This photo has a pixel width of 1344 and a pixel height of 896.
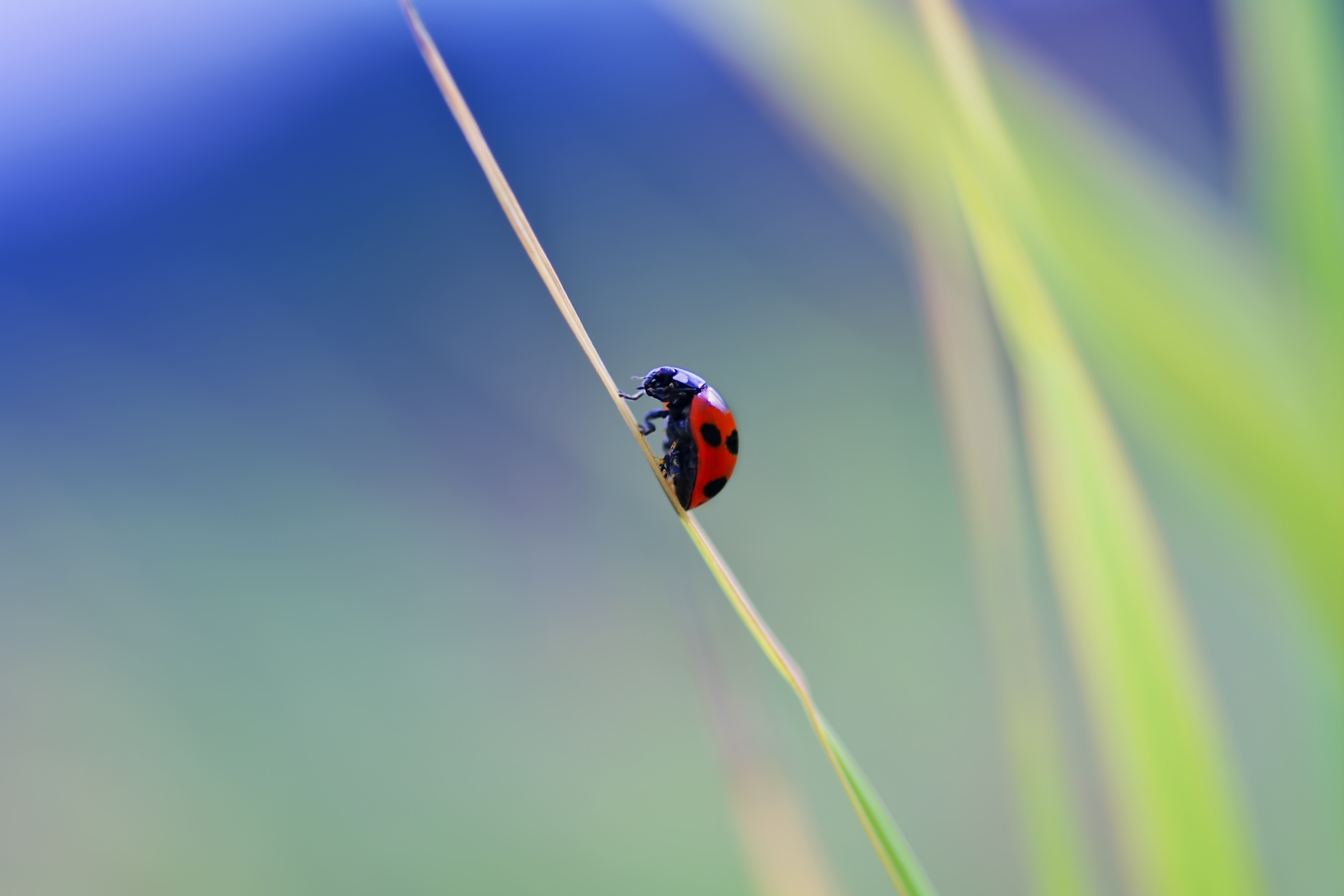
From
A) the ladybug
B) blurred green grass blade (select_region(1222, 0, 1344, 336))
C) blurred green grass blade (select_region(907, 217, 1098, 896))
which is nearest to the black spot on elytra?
the ladybug

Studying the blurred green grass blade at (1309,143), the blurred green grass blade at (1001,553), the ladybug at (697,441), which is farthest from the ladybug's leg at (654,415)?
the blurred green grass blade at (1309,143)

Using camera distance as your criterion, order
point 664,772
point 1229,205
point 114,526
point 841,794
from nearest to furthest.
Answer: point 1229,205 → point 841,794 → point 664,772 → point 114,526

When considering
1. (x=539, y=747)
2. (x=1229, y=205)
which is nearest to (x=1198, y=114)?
(x=1229, y=205)

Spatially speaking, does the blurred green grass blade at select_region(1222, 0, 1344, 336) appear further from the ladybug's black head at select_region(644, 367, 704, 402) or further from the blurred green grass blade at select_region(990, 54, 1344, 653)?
the ladybug's black head at select_region(644, 367, 704, 402)

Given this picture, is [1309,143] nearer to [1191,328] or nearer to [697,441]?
[1191,328]

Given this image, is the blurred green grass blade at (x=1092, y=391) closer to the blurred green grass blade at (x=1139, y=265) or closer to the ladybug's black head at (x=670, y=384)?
the blurred green grass blade at (x=1139, y=265)

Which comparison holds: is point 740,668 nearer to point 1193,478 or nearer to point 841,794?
point 1193,478

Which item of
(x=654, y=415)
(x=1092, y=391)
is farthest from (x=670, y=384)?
(x=1092, y=391)

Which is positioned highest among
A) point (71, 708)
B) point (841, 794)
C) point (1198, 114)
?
point (71, 708)
